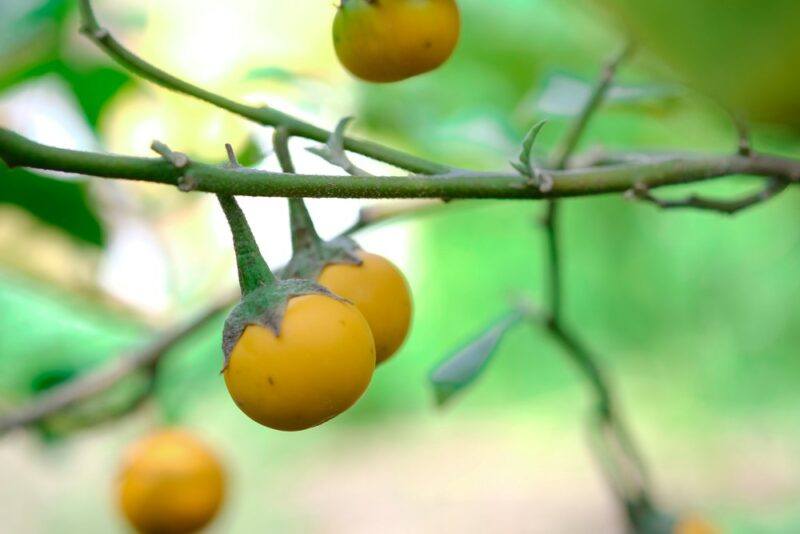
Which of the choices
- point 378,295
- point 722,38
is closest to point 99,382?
point 378,295

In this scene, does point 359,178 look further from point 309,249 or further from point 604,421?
point 604,421

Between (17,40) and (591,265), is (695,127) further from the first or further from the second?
(591,265)

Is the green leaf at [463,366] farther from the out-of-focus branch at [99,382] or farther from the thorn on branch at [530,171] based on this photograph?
the out-of-focus branch at [99,382]

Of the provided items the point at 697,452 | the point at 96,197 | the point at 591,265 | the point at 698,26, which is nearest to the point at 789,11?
the point at 698,26

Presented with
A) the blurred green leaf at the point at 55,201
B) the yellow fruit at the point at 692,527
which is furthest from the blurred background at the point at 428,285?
the yellow fruit at the point at 692,527

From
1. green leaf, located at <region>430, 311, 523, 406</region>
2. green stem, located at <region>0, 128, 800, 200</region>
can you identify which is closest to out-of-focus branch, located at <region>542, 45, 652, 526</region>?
green leaf, located at <region>430, 311, 523, 406</region>
